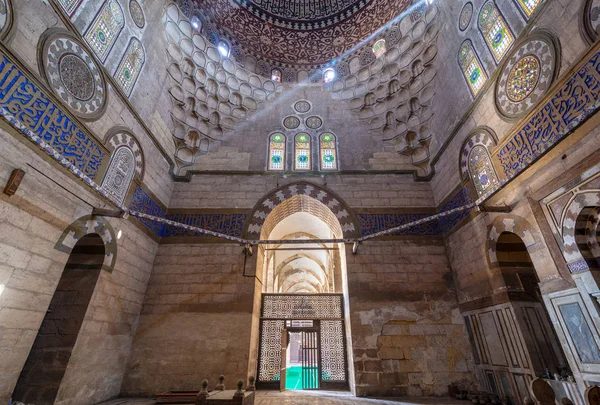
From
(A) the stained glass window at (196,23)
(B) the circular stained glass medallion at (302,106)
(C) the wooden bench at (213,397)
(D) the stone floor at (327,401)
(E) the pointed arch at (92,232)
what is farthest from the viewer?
(B) the circular stained glass medallion at (302,106)

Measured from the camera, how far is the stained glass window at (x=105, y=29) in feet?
16.3

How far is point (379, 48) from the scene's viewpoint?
927cm

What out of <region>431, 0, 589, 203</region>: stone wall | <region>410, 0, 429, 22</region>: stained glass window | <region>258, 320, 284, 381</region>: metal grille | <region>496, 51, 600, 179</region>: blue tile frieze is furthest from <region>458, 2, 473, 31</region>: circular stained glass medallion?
<region>258, 320, 284, 381</region>: metal grille

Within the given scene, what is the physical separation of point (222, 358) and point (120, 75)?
6236 mm

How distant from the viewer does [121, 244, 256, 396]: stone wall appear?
219 inches

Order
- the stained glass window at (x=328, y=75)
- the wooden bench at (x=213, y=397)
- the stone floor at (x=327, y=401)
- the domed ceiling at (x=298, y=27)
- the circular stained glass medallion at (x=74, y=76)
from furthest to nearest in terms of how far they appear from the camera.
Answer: the stained glass window at (x=328, y=75) < the domed ceiling at (x=298, y=27) < the stone floor at (x=327, y=401) < the circular stained glass medallion at (x=74, y=76) < the wooden bench at (x=213, y=397)

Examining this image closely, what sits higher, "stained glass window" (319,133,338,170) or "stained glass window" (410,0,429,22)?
"stained glass window" (410,0,429,22)

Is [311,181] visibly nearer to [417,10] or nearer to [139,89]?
[139,89]

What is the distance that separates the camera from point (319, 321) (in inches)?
289

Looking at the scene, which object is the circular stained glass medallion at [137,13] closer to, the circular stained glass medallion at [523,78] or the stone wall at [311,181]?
the stone wall at [311,181]

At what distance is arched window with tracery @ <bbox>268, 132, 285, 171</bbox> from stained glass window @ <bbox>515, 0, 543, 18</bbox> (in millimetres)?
5983

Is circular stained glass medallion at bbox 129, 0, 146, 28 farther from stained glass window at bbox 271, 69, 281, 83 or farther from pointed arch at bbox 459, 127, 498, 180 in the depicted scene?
pointed arch at bbox 459, 127, 498, 180

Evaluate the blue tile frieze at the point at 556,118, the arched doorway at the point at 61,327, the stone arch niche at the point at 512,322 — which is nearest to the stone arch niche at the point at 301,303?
the stone arch niche at the point at 512,322

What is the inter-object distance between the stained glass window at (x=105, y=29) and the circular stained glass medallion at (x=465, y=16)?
7458mm
